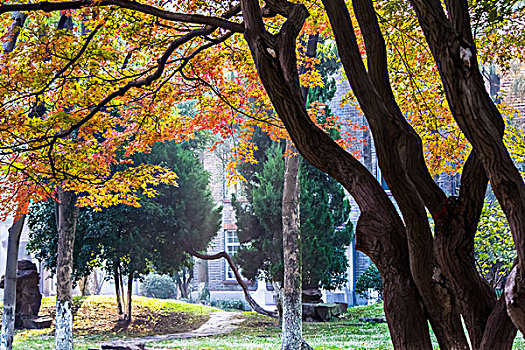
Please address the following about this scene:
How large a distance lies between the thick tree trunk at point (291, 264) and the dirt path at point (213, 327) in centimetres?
473

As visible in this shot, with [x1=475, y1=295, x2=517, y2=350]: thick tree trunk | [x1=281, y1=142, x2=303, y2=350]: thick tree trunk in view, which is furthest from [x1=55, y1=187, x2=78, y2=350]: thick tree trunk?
[x1=475, y1=295, x2=517, y2=350]: thick tree trunk

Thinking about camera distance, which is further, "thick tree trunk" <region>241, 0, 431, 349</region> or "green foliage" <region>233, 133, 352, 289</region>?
"green foliage" <region>233, 133, 352, 289</region>

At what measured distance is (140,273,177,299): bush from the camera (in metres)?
26.2

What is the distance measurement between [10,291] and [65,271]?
1.10 meters

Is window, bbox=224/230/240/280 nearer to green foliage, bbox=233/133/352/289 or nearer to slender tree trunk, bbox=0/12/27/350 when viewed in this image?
green foliage, bbox=233/133/352/289

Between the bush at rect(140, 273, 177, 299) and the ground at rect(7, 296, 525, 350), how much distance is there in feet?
21.6

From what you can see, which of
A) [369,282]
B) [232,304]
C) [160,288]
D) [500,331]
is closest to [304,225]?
[369,282]

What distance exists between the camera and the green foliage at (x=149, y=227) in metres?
A: 15.9

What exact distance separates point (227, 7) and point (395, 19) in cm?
205

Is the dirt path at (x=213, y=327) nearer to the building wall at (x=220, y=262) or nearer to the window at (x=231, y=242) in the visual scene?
the building wall at (x=220, y=262)

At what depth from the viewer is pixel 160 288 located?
26.2m

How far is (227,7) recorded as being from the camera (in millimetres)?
7359

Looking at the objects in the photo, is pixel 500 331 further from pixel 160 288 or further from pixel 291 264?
pixel 160 288

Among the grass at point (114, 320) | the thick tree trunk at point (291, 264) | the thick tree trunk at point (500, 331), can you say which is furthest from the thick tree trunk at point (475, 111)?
the grass at point (114, 320)
